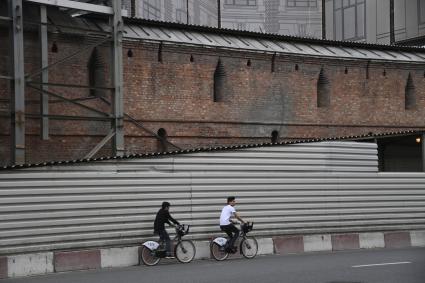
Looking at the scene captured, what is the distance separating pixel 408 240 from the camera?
70.7 ft

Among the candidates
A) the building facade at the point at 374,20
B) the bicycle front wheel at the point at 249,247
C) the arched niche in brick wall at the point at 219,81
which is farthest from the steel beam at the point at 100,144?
the building facade at the point at 374,20

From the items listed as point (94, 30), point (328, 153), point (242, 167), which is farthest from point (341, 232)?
point (94, 30)

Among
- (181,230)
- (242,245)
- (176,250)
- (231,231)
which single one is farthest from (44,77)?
(242,245)

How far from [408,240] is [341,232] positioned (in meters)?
2.31

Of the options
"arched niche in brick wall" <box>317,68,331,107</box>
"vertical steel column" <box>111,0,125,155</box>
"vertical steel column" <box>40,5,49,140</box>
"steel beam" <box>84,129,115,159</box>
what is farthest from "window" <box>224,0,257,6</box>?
"vertical steel column" <box>40,5,49,140</box>

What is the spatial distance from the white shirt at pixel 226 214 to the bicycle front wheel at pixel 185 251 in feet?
3.30

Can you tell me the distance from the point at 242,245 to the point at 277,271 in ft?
11.7

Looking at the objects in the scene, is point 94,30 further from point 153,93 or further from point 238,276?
point 238,276

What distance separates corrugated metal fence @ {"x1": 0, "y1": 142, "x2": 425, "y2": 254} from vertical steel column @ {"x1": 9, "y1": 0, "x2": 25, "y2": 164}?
387cm

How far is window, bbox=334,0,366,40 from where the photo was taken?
48938 millimetres

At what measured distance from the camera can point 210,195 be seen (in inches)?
728

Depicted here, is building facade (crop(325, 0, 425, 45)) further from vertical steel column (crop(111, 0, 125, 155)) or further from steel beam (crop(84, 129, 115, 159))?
steel beam (crop(84, 129, 115, 159))

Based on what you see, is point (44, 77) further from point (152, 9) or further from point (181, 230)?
point (152, 9)

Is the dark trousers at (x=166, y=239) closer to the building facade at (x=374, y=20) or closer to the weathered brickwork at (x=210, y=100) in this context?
the weathered brickwork at (x=210, y=100)
